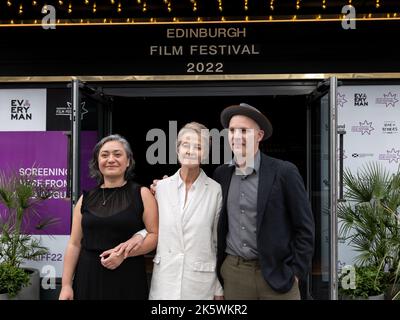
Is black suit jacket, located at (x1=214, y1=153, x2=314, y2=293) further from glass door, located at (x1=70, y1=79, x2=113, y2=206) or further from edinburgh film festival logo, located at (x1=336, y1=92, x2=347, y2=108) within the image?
edinburgh film festival logo, located at (x1=336, y1=92, x2=347, y2=108)

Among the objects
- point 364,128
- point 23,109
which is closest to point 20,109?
point 23,109

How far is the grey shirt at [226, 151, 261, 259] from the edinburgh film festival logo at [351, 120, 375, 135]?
2.78 meters

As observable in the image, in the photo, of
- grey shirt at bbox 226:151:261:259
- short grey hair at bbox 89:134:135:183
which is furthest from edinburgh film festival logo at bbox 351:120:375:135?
short grey hair at bbox 89:134:135:183

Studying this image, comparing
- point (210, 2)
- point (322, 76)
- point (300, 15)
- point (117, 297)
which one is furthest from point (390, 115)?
point (117, 297)

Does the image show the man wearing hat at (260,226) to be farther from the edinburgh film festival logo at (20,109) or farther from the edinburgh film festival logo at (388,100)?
the edinburgh film festival logo at (20,109)

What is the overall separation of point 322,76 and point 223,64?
97cm

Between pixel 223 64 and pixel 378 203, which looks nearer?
pixel 378 203

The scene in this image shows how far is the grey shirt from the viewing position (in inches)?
98.3

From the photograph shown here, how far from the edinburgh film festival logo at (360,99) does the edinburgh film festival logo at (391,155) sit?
523 millimetres

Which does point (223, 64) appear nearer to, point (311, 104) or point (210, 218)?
point (311, 104)

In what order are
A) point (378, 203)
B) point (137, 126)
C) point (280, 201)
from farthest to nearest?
point (137, 126), point (378, 203), point (280, 201)

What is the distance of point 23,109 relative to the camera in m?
5.25

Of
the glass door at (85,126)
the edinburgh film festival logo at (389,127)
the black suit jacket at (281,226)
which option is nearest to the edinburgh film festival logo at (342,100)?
the edinburgh film festival logo at (389,127)

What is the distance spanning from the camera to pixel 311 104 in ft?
16.5
